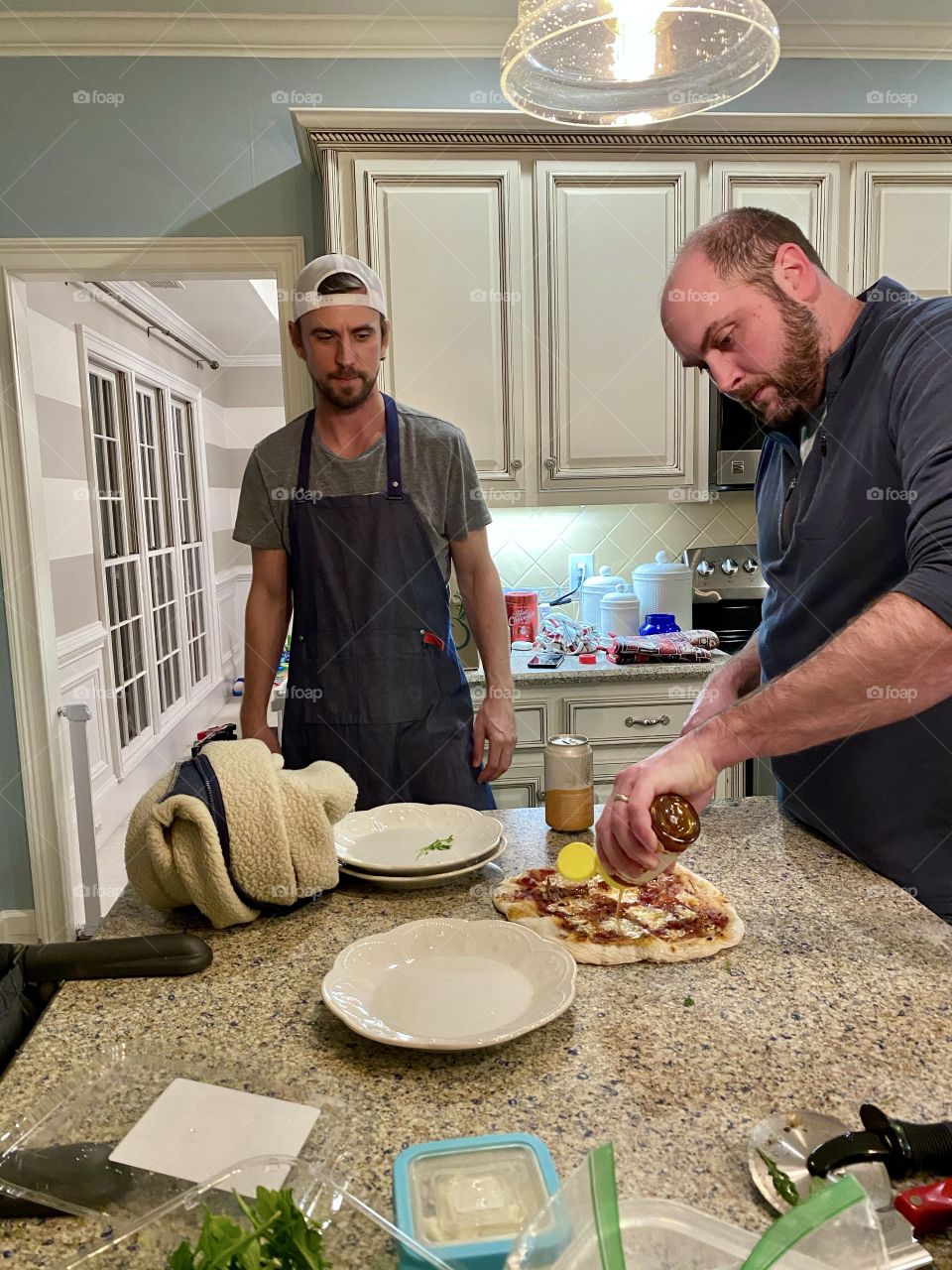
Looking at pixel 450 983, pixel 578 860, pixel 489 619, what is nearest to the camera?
pixel 450 983

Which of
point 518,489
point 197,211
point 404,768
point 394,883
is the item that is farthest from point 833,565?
point 197,211

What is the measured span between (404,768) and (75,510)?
129 inches

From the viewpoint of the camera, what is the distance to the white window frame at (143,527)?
4.86 metres

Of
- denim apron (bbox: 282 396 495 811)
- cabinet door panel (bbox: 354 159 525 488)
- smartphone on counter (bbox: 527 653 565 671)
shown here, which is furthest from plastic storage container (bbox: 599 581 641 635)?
denim apron (bbox: 282 396 495 811)

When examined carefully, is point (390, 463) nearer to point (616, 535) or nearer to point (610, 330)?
point (610, 330)

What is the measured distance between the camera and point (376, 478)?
6.89 ft

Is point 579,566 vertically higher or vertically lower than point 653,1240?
higher

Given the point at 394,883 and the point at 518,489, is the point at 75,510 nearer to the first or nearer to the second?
the point at 518,489

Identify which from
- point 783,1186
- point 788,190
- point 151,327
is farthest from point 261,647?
point 151,327

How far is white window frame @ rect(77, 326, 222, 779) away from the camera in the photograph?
4.86 meters

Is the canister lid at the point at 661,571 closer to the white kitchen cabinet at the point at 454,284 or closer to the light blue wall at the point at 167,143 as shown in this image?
the white kitchen cabinet at the point at 454,284

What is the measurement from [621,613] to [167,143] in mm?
2185

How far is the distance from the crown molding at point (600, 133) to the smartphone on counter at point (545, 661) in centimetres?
159

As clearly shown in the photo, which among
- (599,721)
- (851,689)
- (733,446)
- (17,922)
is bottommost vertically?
(17,922)
